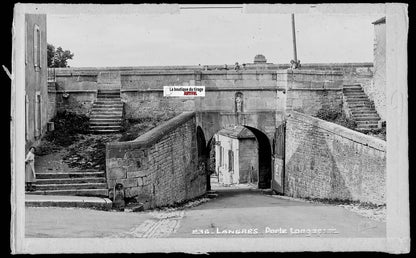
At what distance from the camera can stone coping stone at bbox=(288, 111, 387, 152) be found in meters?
14.7

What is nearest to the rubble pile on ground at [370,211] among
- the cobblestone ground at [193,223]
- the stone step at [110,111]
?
the cobblestone ground at [193,223]

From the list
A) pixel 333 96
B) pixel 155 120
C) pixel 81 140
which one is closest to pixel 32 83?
pixel 81 140

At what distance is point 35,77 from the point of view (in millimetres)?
14844

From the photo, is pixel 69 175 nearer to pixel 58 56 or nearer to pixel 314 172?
pixel 58 56

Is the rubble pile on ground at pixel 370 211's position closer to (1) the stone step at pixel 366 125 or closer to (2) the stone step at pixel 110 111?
(1) the stone step at pixel 366 125

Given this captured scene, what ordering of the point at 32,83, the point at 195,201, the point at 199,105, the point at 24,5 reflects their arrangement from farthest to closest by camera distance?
the point at 199,105 → the point at 195,201 → the point at 32,83 → the point at 24,5

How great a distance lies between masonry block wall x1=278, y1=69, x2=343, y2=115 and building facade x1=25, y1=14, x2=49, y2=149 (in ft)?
23.4

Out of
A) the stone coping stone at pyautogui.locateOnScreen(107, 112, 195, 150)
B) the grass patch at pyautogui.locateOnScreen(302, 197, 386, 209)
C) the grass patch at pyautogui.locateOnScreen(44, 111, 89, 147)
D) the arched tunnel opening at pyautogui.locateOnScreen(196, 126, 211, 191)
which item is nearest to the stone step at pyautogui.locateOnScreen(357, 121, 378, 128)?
the grass patch at pyautogui.locateOnScreen(302, 197, 386, 209)

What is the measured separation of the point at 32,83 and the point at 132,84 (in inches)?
182

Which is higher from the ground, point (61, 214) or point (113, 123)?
point (113, 123)

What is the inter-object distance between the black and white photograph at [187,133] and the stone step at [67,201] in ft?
0.09

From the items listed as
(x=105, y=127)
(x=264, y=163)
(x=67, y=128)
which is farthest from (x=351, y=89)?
(x=67, y=128)

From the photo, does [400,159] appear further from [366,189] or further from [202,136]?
[202,136]

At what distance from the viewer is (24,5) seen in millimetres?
12930
